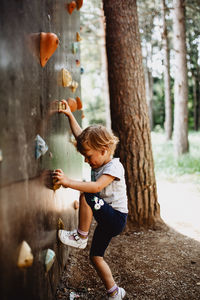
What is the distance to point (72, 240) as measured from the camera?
2289 mm

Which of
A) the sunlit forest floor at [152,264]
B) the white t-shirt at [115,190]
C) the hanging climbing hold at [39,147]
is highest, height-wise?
the hanging climbing hold at [39,147]

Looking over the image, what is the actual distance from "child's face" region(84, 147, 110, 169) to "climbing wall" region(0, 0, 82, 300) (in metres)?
0.24

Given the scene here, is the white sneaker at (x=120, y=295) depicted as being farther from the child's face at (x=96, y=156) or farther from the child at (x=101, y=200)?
the child's face at (x=96, y=156)

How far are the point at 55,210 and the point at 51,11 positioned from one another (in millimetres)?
1398

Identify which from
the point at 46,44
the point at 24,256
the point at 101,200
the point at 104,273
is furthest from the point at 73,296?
the point at 46,44

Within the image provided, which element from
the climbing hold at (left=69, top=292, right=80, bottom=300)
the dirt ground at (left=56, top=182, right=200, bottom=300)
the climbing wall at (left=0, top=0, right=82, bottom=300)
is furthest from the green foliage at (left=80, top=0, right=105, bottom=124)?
the climbing hold at (left=69, top=292, right=80, bottom=300)

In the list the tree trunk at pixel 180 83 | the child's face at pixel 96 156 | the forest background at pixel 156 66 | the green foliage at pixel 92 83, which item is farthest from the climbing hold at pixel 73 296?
the green foliage at pixel 92 83

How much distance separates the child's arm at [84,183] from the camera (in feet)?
6.39

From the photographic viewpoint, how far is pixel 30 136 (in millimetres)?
1558

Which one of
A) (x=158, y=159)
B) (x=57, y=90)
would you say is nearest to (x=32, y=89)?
(x=57, y=90)

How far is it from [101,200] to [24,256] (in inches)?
33.7

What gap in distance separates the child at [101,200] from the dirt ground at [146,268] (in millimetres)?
253

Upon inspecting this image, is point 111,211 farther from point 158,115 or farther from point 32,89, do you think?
point 158,115

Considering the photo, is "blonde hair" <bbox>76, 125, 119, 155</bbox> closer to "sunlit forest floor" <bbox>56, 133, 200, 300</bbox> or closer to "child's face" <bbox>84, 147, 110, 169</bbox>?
"child's face" <bbox>84, 147, 110, 169</bbox>
